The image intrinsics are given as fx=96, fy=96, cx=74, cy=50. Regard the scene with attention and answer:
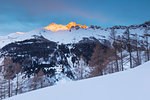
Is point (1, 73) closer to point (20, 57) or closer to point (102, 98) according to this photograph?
point (102, 98)

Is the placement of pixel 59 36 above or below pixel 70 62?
above

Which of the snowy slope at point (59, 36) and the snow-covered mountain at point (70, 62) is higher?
the snowy slope at point (59, 36)

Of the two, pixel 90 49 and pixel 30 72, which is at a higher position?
pixel 90 49

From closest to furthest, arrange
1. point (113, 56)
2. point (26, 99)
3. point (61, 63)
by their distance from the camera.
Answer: point (26, 99), point (113, 56), point (61, 63)

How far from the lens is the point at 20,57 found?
82.9m

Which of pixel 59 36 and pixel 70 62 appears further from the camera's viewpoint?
pixel 59 36

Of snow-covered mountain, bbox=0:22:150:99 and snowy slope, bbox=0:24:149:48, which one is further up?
snowy slope, bbox=0:24:149:48

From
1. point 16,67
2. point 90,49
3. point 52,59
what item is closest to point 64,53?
point 52,59

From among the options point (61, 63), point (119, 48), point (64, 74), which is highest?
point (119, 48)

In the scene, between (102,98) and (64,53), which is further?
(64,53)

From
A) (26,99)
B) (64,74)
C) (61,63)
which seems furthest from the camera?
(61,63)

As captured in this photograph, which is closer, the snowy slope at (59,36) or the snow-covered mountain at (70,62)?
the snow-covered mountain at (70,62)

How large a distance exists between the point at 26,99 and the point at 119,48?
15.6 m

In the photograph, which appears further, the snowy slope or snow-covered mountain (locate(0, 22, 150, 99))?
the snowy slope
